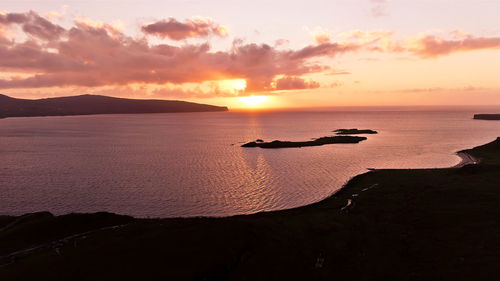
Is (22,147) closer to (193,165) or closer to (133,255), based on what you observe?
(193,165)

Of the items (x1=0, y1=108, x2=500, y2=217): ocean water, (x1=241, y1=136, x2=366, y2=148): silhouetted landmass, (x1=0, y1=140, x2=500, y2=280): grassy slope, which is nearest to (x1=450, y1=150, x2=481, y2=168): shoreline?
(x1=0, y1=108, x2=500, y2=217): ocean water

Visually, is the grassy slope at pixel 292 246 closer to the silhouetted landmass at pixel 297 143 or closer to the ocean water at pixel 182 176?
the ocean water at pixel 182 176

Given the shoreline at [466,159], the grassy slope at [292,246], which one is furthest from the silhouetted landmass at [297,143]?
the grassy slope at [292,246]

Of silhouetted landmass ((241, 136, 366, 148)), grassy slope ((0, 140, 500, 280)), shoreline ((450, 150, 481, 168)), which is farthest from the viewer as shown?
silhouetted landmass ((241, 136, 366, 148))


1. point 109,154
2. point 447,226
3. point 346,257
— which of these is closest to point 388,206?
point 447,226

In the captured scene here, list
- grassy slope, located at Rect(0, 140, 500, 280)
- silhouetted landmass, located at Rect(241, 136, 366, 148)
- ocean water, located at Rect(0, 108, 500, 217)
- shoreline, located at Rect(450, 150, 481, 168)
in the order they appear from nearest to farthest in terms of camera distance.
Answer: grassy slope, located at Rect(0, 140, 500, 280) < ocean water, located at Rect(0, 108, 500, 217) < shoreline, located at Rect(450, 150, 481, 168) < silhouetted landmass, located at Rect(241, 136, 366, 148)

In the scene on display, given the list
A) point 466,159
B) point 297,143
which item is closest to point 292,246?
point 466,159

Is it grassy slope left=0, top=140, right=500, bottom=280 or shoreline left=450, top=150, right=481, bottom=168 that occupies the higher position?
grassy slope left=0, top=140, right=500, bottom=280

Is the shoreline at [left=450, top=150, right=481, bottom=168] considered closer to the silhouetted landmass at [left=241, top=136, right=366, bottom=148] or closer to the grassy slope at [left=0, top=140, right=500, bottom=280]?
the grassy slope at [left=0, top=140, right=500, bottom=280]
